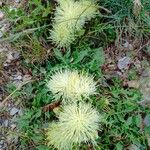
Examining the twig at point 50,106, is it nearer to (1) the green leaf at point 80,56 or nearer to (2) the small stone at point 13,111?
(2) the small stone at point 13,111

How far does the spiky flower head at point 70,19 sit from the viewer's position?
3.45m

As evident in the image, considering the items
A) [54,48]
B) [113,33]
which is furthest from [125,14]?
[54,48]

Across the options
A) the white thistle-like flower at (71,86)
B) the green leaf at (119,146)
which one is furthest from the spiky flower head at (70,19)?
the green leaf at (119,146)

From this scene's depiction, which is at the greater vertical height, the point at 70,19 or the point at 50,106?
the point at 70,19

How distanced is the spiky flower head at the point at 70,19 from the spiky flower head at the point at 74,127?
2.18 ft

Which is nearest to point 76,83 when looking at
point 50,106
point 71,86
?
point 71,86

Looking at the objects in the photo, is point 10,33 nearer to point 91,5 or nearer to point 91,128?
point 91,5

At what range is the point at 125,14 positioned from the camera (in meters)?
3.52

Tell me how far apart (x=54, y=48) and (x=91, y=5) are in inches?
18.2

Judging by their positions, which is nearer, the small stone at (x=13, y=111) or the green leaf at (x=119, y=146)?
the green leaf at (x=119, y=146)

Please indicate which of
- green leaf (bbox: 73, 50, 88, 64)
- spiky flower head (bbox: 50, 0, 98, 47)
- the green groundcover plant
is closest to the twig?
the green groundcover plant

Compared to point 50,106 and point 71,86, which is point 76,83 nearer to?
point 71,86

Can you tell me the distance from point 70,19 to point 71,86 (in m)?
0.62

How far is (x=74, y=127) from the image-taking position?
116 inches
